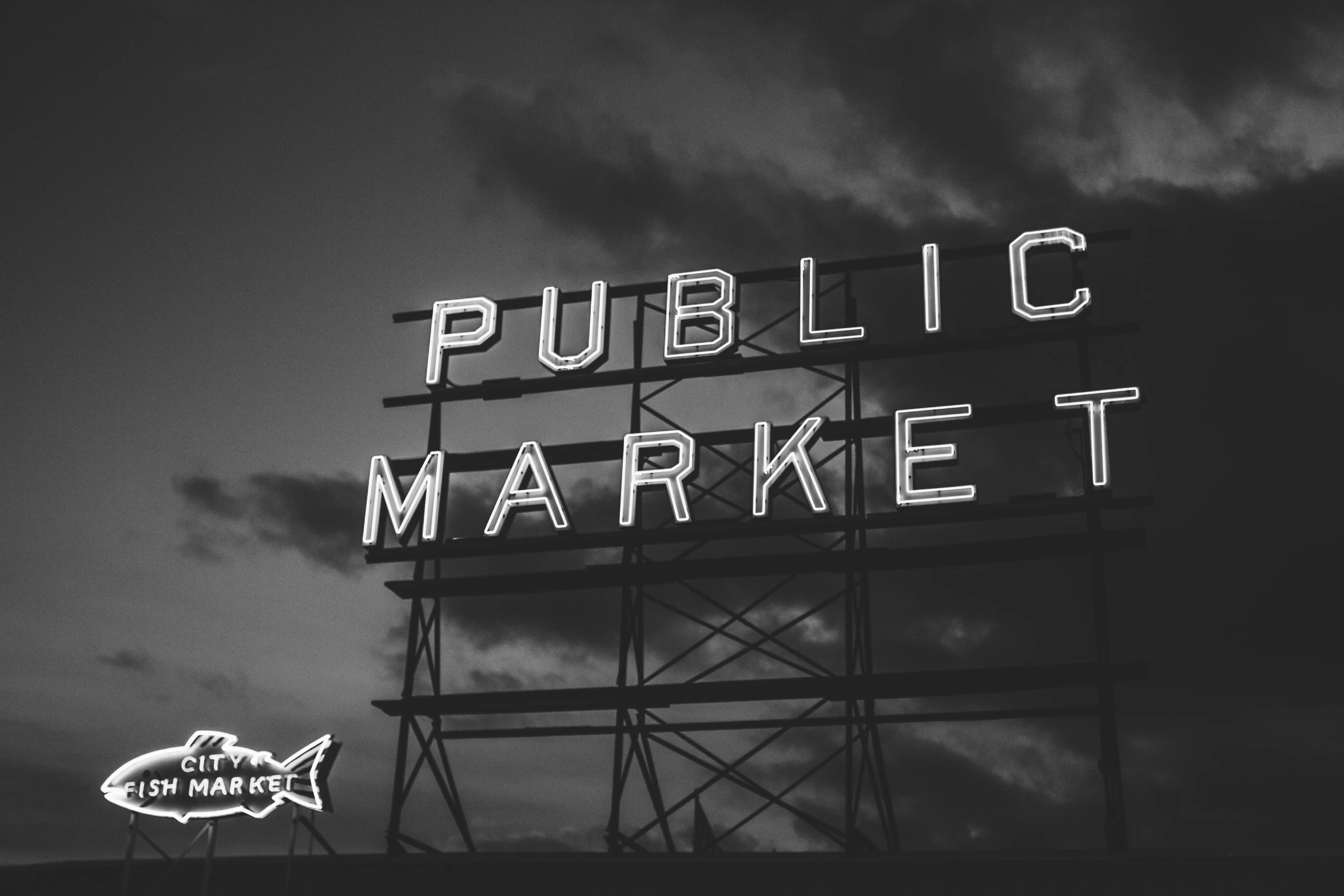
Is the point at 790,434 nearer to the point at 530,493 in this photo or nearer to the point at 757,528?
the point at 757,528

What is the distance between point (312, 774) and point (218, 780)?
4.35ft

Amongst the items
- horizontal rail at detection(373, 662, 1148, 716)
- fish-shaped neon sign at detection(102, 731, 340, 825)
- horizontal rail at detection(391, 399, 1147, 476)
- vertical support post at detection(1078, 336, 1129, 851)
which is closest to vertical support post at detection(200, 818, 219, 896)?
fish-shaped neon sign at detection(102, 731, 340, 825)

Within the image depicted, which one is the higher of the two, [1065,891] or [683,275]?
[683,275]

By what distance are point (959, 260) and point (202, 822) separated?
1393 cm

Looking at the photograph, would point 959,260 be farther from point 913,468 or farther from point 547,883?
point 547,883

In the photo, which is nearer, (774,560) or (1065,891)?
(1065,891)

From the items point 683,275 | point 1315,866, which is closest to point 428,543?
point 683,275

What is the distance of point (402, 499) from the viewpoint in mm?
24953

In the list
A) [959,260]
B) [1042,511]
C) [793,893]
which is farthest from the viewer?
[959,260]

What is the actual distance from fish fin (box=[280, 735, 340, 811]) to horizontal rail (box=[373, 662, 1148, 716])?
2684mm

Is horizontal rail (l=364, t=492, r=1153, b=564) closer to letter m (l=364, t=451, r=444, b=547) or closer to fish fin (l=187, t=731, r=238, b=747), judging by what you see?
letter m (l=364, t=451, r=444, b=547)

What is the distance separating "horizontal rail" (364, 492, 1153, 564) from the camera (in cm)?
2205

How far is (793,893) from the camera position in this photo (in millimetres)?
19859

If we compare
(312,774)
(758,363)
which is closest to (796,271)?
(758,363)
